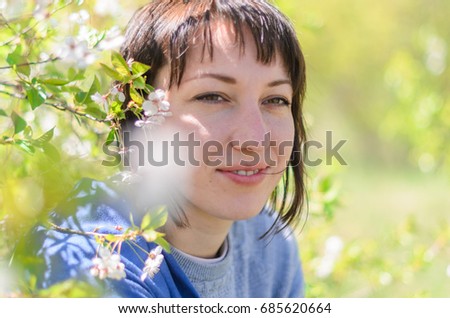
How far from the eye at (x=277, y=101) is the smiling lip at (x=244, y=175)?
0.49 feet

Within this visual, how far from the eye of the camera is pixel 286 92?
153 centimetres

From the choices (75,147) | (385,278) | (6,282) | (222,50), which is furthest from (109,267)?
(385,278)

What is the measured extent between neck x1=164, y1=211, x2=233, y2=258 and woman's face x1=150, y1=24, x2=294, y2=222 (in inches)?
3.3

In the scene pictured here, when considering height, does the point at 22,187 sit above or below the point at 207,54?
below

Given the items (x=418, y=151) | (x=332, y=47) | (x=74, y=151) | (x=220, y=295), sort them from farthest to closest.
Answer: (x=332, y=47)
(x=418, y=151)
(x=74, y=151)
(x=220, y=295)

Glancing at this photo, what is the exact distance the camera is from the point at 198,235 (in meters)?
1.58

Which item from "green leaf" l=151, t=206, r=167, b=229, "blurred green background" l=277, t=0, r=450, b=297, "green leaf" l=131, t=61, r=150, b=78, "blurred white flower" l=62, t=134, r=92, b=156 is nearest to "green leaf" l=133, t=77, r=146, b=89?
"green leaf" l=131, t=61, r=150, b=78

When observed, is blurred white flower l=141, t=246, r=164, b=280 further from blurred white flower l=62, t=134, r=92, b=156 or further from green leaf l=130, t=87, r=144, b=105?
blurred white flower l=62, t=134, r=92, b=156

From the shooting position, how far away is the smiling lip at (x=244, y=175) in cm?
144

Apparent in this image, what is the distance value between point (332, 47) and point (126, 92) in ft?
20.1

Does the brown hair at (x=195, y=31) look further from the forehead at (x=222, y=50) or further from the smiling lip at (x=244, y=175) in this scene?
the smiling lip at (x=244, y=175)

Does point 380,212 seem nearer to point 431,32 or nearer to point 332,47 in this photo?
point 431,32

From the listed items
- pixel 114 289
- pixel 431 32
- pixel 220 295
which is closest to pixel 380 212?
pixel 431 32

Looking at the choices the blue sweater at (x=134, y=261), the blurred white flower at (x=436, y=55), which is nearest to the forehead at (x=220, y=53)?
the blue sweater at (x=134, y=261)
